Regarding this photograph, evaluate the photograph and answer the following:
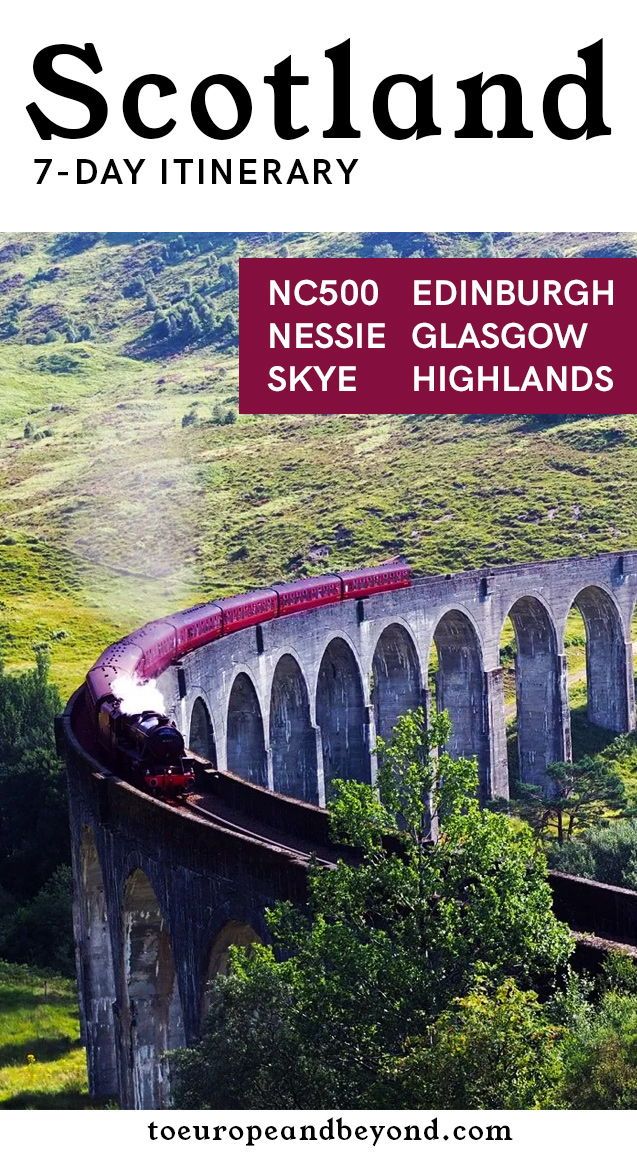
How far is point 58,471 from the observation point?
12769cm

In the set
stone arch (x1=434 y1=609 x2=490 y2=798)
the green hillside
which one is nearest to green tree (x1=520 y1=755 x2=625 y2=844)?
stone arch (x1=434 y1=609 x2=490 y2=798)

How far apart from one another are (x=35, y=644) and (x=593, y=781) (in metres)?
38.0

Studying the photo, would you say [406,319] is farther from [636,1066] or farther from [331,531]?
[331,531]

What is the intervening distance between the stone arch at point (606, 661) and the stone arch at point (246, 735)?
24.7 metres

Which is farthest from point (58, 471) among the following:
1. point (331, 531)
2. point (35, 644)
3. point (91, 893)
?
point (91, 893)

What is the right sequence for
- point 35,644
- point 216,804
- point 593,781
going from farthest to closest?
point 35,644
point 593,781
point 216,804

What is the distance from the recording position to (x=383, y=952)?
66.2 ft

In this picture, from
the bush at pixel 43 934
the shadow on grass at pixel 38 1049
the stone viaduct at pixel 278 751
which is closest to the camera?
the stone viaduct at pixel 278 751

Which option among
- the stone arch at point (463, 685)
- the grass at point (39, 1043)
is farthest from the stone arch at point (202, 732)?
the stone arch at point (463, 685)

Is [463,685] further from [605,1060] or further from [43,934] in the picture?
[605,1060]

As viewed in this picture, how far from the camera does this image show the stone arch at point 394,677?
204ft

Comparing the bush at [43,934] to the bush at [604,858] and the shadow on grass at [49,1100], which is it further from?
the bush at [604,858]
